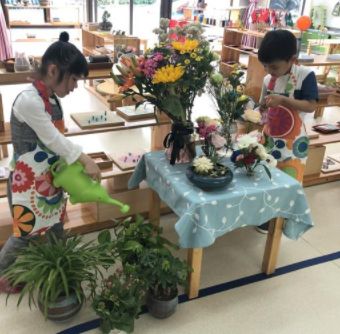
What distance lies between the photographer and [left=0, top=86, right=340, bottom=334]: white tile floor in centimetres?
182

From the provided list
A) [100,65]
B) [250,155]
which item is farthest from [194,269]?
[100,65]

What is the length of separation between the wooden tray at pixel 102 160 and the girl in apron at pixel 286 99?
40.9 inches

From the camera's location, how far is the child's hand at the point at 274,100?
2053 millimetres

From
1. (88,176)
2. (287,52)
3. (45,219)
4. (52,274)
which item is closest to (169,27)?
(287,52)

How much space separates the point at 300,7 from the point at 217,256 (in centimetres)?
862

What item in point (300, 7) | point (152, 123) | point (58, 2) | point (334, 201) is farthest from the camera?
point (300, 7)

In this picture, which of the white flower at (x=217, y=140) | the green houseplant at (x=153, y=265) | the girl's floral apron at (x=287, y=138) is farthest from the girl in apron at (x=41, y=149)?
the girl's floral apron at (x=287, y=138)

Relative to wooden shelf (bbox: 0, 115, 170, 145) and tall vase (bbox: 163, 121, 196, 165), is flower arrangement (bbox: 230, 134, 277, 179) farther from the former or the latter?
wooden shelf (bbox: 0, 115, 170, 145)

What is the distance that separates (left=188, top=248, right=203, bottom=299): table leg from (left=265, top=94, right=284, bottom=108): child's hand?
876mm

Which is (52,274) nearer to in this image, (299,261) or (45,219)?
(45,219)

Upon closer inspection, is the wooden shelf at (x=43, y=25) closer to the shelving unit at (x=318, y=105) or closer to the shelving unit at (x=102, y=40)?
the shelving unit at (x=102, y=40)

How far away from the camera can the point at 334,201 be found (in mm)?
3068

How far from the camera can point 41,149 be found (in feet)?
5.65

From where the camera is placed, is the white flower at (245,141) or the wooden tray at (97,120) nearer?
the white flower at (245,141)
